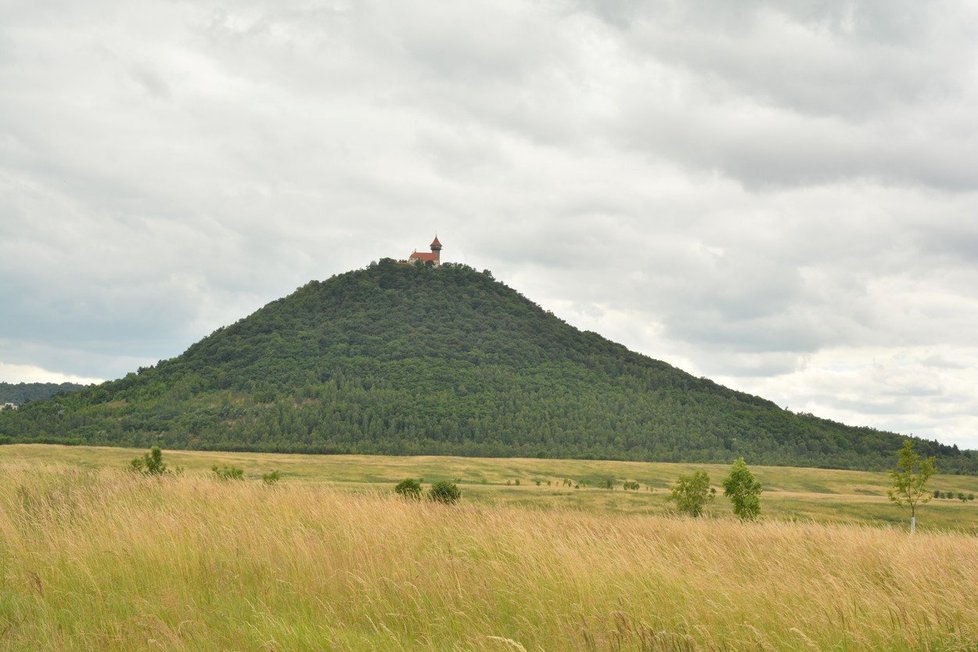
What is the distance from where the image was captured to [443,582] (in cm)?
762

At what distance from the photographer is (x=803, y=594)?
7.44 m

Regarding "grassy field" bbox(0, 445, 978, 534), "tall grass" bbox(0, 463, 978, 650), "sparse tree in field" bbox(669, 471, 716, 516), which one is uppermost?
"tall grass" bbox(0, 463, 978, 650)

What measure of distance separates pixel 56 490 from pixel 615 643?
10.8m

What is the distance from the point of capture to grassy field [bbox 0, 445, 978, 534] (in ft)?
272

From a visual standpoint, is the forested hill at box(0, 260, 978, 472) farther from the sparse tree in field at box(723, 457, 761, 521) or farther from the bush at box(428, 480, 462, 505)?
the bush at box(428, 480, 462, 505)

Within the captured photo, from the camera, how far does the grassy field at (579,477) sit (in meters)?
83.0

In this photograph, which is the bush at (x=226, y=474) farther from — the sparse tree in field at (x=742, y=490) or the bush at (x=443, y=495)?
the sparse tree in field at (x=742, y=490)

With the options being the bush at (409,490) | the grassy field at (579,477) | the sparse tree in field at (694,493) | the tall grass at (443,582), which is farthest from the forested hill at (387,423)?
the tall grass at (443,582)

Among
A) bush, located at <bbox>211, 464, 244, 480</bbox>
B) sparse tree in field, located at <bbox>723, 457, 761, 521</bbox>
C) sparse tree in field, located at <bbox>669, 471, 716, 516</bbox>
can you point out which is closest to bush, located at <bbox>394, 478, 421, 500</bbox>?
bush, located at <bbox>211, 464, 244, 480</bbox>

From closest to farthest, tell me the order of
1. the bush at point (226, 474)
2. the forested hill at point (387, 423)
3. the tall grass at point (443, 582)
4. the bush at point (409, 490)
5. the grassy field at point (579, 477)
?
the tall grass at point (443, 582) → the bush at point (409, 490) → the bush at point (226, 474) → the grassy field at point (579, 477) → the forested hill at point (387, 423)

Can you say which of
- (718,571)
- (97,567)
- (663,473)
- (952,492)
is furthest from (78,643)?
(952,492)

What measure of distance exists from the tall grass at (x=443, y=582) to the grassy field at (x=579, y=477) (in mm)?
66839

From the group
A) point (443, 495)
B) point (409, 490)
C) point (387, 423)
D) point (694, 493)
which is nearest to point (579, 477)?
point (387, 423)

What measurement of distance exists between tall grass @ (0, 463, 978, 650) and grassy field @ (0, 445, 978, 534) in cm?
6684
